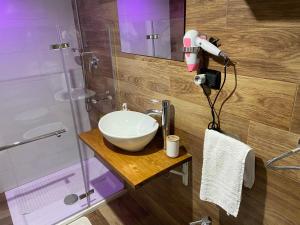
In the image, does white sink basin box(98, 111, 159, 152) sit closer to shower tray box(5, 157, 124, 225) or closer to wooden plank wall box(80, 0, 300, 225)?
wooden plank wall box(80, 0, 300, 225)

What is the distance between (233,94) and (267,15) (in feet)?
1.18

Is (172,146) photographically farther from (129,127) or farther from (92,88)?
(92,88)

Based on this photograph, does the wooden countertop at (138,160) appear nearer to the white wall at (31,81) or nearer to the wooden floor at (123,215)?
the wooden floor at (123,215)

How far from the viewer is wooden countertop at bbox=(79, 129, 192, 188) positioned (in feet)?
4.11

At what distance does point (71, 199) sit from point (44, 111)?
2.86 feet

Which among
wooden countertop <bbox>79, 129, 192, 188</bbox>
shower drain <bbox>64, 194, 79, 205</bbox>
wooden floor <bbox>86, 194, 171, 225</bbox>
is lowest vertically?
wooden floor <bbox>86, 194, 171, 225</bbox>

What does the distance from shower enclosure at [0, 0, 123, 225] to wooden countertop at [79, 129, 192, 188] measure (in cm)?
75

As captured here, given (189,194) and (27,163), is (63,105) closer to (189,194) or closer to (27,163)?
(27,163)

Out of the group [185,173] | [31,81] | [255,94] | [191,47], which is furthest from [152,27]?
[31,81]

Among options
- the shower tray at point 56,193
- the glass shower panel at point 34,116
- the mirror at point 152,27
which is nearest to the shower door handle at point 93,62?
the glass shower panel at point 34,116

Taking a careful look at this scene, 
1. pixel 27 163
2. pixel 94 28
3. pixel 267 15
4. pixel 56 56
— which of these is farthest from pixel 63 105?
pixel 267 15

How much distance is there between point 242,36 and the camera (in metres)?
0.99

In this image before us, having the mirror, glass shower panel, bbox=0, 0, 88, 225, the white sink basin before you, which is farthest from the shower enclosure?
the white sink basin

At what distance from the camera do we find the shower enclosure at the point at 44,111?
80.0 inches
